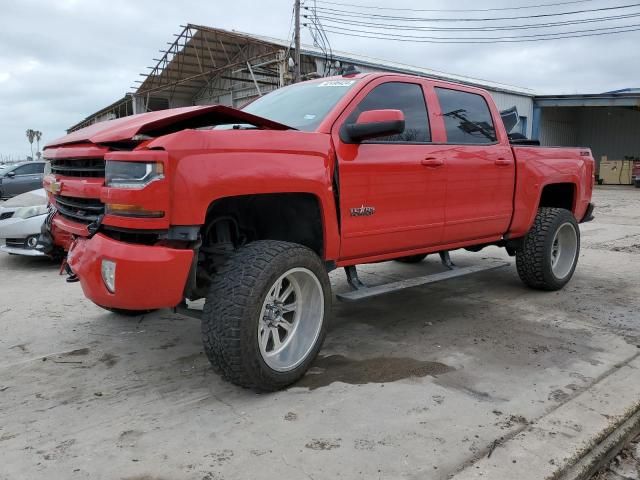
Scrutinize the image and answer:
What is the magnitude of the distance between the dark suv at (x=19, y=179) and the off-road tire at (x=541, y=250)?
1771 centimetres

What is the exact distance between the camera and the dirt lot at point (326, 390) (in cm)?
262

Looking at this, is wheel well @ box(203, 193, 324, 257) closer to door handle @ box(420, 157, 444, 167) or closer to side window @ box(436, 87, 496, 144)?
door handle @ box(420, 157, 444, 167)

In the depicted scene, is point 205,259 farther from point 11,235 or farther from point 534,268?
point 11,235

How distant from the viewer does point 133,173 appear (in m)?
2.91

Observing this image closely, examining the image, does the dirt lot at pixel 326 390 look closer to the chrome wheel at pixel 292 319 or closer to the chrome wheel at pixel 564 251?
the chrome wheel at pixel 292 319

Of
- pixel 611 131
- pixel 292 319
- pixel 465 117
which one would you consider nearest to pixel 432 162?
pixel 465 117

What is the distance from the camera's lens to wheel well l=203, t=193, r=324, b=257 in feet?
11.5

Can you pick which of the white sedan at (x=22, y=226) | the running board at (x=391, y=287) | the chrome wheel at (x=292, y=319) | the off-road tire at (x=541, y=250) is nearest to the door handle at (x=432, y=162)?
the running board at (x=391, y=287)

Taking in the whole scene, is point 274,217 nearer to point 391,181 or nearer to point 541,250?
point 391,181

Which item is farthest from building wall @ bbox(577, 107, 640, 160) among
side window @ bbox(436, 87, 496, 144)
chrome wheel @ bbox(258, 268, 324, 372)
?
chrome wheel @ bbox(258, 268, 324, 372)

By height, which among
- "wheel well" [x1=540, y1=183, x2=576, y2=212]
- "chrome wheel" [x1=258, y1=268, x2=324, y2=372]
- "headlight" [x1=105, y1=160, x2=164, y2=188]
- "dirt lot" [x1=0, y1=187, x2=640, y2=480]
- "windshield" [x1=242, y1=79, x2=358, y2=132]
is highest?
"windshield" [x1=242, y1=79, x2=358, y2=132]

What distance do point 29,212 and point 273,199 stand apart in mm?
5565

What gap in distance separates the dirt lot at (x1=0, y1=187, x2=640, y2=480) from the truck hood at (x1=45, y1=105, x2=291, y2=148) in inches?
61.6

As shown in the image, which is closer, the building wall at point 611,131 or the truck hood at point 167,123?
the truck hood at point 167,123
